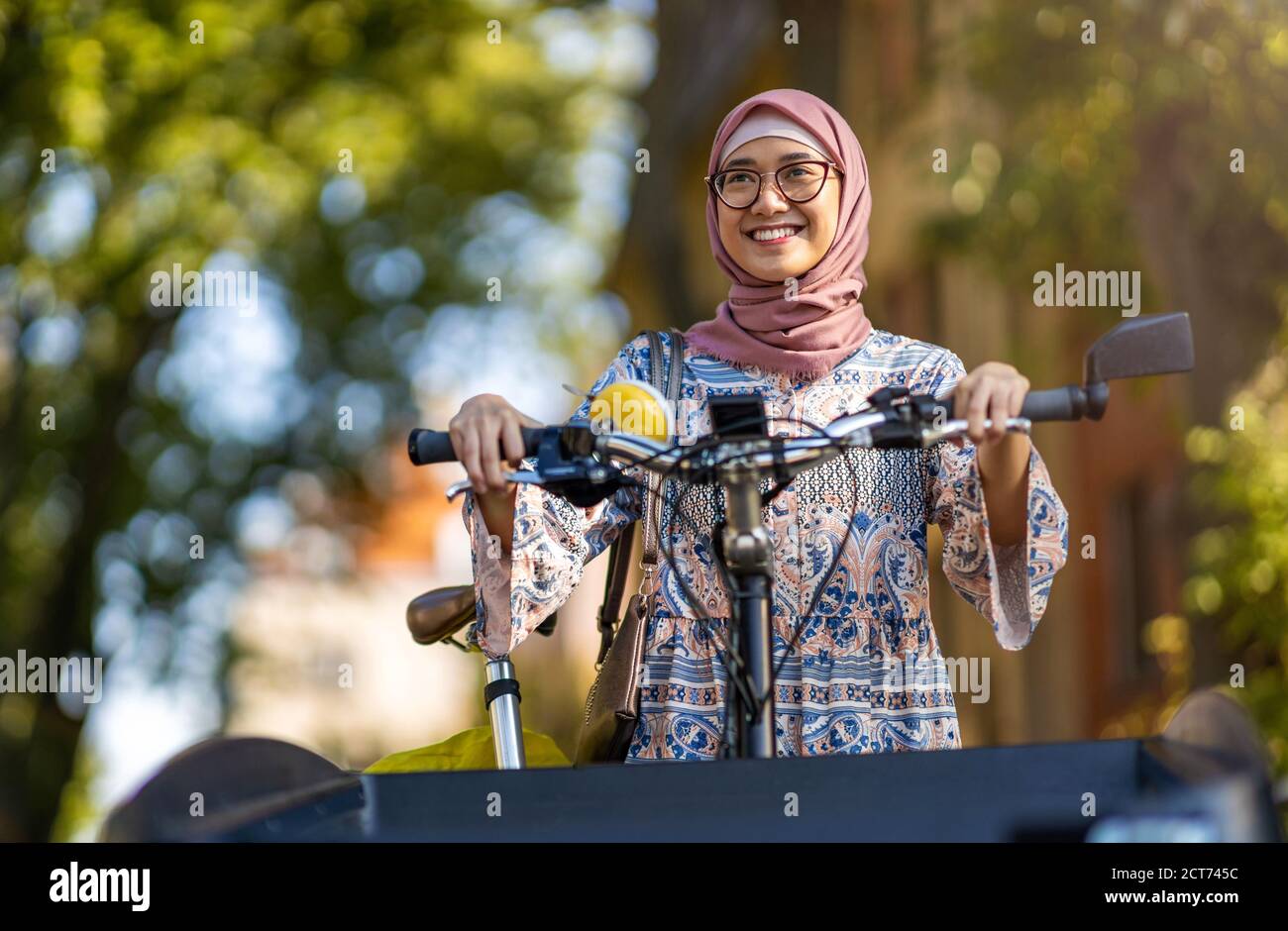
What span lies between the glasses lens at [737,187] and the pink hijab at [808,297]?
5 cm

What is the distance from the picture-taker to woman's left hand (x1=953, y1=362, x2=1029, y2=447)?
2.69 meters

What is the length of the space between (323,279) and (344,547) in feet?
7.28

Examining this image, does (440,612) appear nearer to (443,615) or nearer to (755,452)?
(443,615)

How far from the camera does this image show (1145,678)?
12.7 metres

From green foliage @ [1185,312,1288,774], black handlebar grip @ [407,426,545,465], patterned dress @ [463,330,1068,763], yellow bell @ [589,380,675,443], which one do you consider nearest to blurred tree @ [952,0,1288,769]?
green foliage @ [1185,312,1288,774]

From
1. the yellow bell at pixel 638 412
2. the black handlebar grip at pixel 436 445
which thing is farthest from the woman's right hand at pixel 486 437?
the yellow bell at pixel 638 412

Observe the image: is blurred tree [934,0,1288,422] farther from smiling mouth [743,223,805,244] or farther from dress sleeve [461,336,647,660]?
dress sleeve [461,336,647,660]

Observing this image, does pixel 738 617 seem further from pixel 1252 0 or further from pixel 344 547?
pixel 344 547

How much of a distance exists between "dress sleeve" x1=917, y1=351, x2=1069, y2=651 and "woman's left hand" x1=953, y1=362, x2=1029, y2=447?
23 centimetres

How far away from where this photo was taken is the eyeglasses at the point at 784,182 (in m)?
3.30

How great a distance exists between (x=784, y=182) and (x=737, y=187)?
0.09m

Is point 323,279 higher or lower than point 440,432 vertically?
higher

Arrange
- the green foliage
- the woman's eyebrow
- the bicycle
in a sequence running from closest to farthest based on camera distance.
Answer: the bicycle → the woman's eyebrow → the green foliage
